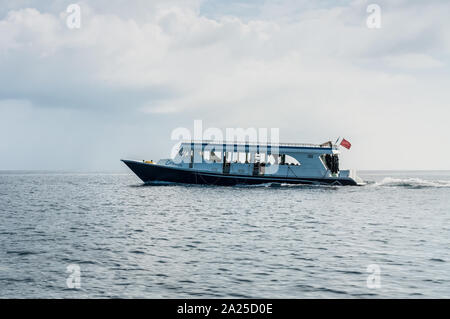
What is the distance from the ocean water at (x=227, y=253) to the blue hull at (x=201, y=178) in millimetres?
15675

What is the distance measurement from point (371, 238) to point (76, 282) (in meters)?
13.8

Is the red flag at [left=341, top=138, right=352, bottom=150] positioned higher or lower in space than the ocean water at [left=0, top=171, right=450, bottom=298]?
higher

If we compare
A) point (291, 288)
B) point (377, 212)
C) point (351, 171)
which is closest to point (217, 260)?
point (291, 288)

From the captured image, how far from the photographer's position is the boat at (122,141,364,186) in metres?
49.6

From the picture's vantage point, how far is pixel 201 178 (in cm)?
4956

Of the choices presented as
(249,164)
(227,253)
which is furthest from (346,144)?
(227,253)

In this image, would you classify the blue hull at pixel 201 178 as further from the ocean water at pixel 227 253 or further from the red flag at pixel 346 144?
the ocean water at pixel 227 253

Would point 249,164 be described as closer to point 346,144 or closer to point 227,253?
point 346,144

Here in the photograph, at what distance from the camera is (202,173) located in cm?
4922

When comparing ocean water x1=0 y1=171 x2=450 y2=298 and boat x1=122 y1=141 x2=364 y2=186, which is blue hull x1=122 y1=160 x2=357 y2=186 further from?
ocean water x1=0 y1=171 x2=450 y2=298

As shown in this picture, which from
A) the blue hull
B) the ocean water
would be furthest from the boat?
the ocean water

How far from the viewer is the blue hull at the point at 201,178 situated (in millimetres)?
49062

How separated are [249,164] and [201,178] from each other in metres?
5.57
